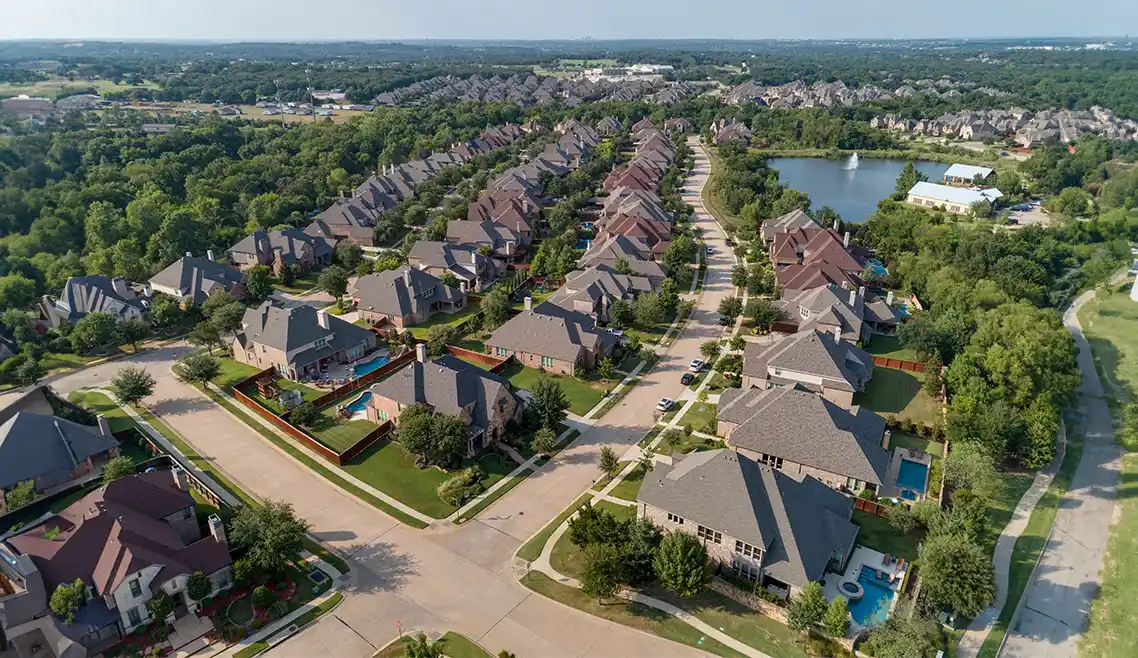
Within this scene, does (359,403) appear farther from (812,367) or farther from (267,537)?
(812,367)

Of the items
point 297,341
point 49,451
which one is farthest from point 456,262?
point 49,451

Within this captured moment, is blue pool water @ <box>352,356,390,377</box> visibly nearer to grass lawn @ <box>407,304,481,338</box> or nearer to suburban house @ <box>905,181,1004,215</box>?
grass lawn @ <box>407,304,481,338</box>

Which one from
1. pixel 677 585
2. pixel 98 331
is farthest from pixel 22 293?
pixel 677 585

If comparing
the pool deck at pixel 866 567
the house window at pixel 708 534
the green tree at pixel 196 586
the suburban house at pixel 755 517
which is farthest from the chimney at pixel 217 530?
the pool deck at pixel 866 567

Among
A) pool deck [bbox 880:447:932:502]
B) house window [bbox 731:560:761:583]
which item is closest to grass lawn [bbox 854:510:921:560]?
pool deck [bbox 880:447:932:502]

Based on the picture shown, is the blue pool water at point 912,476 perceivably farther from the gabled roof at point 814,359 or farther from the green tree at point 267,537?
the green tree at point 267,537

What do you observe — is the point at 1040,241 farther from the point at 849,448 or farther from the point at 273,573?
the point at 273,573
